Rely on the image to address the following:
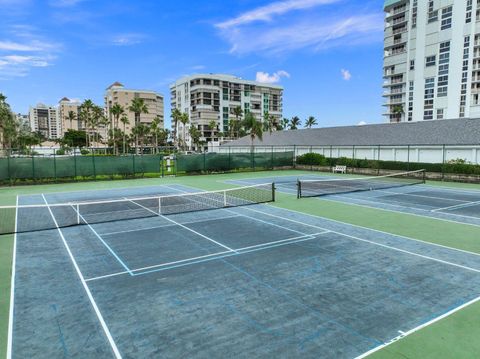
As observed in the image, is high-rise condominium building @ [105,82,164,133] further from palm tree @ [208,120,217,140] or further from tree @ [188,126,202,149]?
tree @ [188,126,202,149]

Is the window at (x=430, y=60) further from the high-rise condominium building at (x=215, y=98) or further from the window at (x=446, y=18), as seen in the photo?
the high-rise condominium building at (x=215, y=98)

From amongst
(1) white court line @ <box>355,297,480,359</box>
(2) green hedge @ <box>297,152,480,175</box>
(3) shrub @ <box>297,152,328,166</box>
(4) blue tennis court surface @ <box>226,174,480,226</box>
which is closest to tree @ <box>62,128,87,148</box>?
(3) shrub @ <box>297,152,328,166</box>

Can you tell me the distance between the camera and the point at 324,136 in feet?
162

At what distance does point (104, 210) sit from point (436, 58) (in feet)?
242

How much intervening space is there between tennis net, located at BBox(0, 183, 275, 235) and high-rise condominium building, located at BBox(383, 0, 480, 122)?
59.7m

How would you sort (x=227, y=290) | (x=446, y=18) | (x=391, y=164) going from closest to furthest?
(x=227, y=290) < (x=391, y=164) < (x=446, y=18)

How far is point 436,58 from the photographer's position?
69875 mm

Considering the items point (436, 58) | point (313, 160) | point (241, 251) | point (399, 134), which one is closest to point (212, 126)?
point (436, 58)

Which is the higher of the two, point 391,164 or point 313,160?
point 313,160

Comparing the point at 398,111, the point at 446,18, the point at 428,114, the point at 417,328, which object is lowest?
the point at 417,328

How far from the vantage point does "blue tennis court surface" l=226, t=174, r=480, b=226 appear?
50.3 feet

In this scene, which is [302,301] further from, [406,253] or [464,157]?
[464,157]

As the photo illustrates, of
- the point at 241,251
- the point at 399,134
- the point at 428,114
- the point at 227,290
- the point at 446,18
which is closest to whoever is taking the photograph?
the point at 227,290

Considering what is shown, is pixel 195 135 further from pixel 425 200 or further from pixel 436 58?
pixel 425 200
